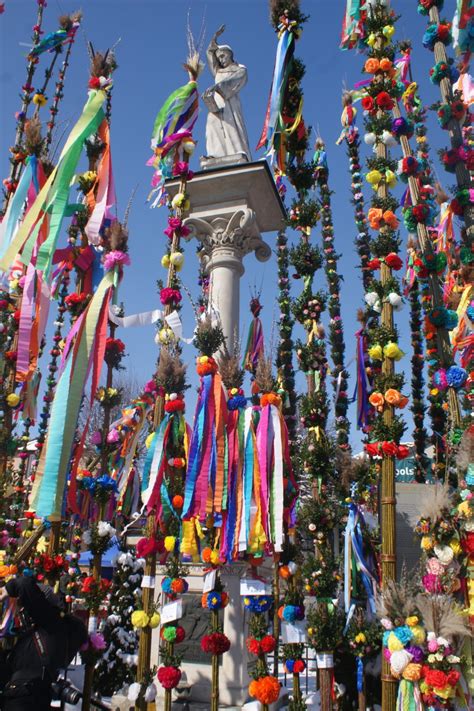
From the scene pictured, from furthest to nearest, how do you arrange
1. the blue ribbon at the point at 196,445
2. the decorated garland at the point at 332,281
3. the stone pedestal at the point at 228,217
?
the decorated garland at the point at 332,281 < the stone pedestal at the point at 228,217 < the blue ribbon at the point at 196,445

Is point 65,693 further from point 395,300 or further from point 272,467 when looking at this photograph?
point 395,300

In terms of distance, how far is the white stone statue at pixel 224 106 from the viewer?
31.8 feet

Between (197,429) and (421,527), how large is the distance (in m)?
2.09

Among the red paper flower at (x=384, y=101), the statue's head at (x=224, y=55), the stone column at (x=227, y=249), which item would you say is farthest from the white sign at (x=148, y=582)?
the statue's head at (x=224, y=55)

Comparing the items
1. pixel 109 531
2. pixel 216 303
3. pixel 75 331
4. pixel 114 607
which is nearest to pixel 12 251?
pixel 75 331

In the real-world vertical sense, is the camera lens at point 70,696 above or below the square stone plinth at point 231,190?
below

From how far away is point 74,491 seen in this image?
448 centimetres

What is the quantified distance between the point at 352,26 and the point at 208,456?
19.8 ft

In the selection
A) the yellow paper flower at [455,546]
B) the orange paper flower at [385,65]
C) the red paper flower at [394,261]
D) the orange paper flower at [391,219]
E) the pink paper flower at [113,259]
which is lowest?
the yellow paper flower at [455,546]

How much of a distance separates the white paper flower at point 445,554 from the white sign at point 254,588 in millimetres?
1380

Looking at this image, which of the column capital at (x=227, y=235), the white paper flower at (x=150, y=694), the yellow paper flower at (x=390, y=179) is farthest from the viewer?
the column capital at (x=227, y=235)

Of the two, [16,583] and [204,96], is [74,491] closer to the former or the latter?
[16,583]

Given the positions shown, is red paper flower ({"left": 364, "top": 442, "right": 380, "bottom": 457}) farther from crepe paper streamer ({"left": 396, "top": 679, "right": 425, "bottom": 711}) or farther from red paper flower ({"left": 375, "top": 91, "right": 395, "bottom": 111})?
red paper flower ({"left": 375, "top": 91, "right": 395, "bottom": 111})

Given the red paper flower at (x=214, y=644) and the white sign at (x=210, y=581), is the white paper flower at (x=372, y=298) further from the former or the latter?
the red paper flower at (x=214, y=644)
